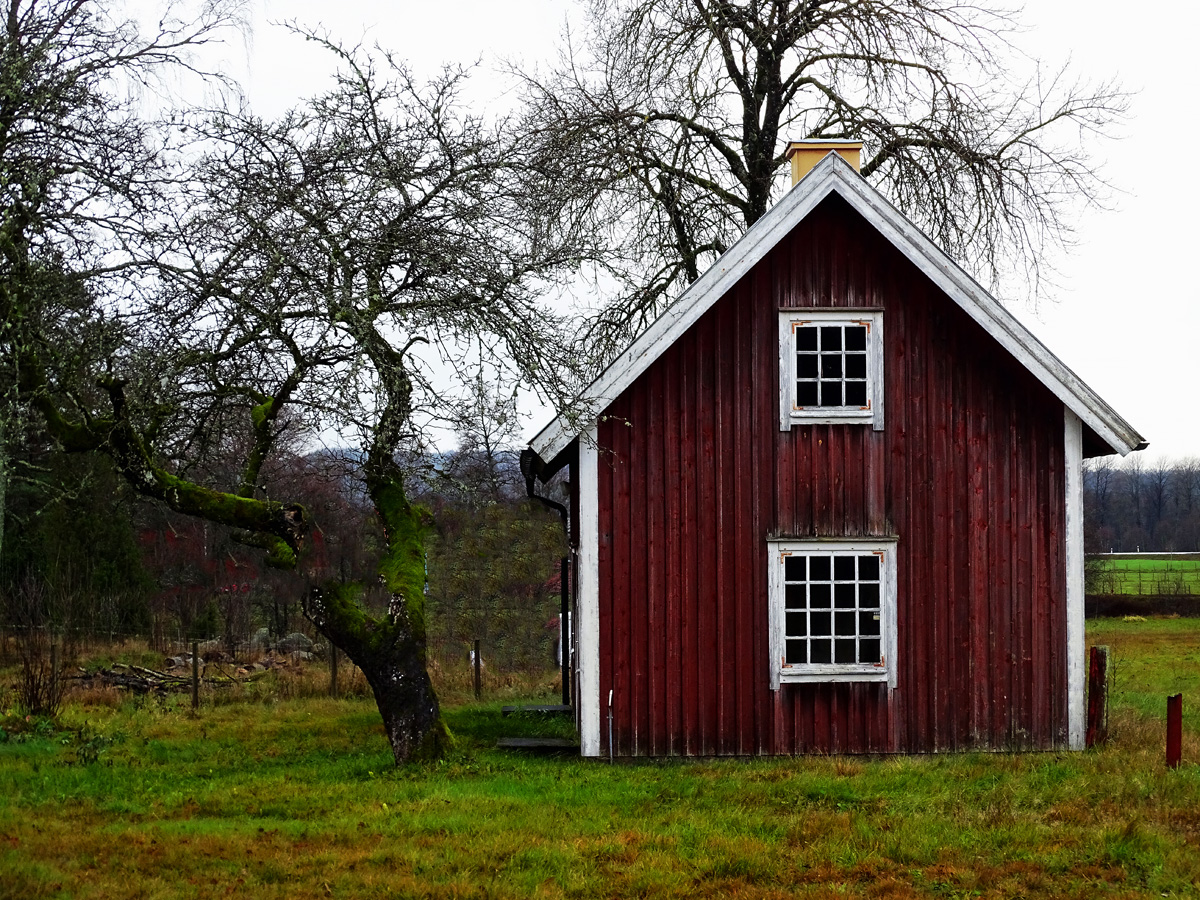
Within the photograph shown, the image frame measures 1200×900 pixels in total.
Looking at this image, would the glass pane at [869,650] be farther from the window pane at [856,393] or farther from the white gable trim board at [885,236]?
the white gable trim board at [885,236]

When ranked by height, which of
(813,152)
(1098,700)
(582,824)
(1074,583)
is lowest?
(582,824)

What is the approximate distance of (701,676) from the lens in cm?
1335

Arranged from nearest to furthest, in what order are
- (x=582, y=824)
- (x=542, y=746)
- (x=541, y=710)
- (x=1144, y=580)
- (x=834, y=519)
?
(x=582, y=824), (x=834, y=519), (x=542, y=746), (x=541, y=710), (x=1144, y=580)

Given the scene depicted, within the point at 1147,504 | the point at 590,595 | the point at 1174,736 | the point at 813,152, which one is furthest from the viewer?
the point at 1147,504

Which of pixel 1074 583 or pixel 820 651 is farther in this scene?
pixel 1074 583

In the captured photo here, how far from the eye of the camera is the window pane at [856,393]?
1367cm

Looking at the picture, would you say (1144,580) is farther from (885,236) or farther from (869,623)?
(885,236)

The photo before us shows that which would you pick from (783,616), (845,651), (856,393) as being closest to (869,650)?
(845,651)

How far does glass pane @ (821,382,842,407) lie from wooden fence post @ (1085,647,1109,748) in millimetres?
3910

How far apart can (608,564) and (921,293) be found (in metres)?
4.51

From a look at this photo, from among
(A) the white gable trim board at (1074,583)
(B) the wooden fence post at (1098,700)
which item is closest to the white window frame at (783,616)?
(A) the white gable trim board at (1074,583)

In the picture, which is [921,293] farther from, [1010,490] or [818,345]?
[1010,490]

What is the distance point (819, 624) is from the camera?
527 inches

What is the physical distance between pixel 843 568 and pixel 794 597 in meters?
0.62
